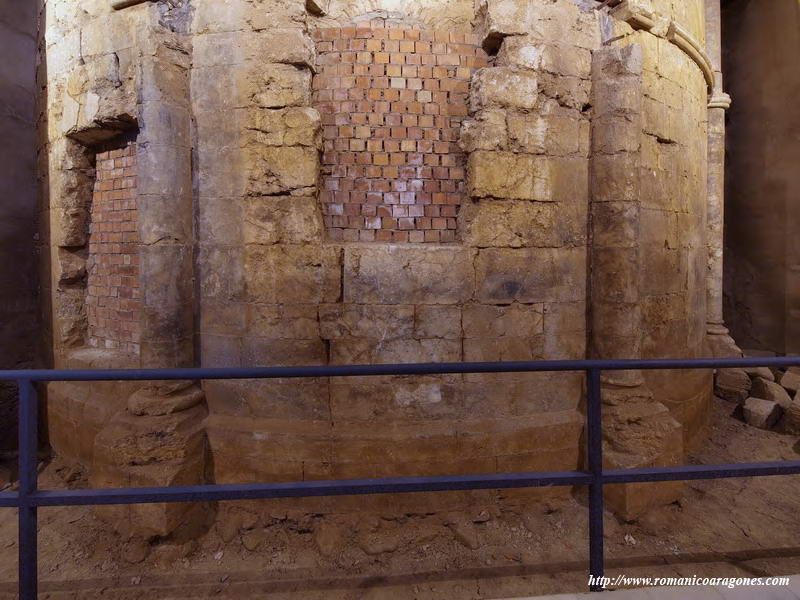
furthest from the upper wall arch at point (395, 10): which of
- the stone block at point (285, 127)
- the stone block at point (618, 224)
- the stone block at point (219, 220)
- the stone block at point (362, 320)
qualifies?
the stone block at point (362, 320)

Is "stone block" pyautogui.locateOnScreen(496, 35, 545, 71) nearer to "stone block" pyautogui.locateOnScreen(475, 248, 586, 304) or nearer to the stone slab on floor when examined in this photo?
"stone block" pyautogui.locateOnScreen(475, 248, 586, 304)

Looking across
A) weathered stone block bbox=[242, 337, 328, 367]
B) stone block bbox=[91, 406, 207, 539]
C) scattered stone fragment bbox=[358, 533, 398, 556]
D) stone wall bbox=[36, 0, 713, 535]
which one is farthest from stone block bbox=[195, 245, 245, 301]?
scattered stone fragment bbox=[358, 533, 398, 556]

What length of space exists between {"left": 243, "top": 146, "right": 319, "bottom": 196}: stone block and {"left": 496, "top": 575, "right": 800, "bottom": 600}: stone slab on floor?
2.89 meters

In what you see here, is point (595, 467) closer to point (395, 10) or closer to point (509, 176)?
point (509, 176)

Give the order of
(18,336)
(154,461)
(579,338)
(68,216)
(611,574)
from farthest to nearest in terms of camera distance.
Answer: (18,336)
(68,216)
(579,338)
(154,461)
(611,574)

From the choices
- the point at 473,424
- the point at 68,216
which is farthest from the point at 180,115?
the point at 473,424

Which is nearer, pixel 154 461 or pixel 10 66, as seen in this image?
pixel 154 461

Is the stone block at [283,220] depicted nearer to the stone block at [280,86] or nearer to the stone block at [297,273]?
the stone block at [297,273]

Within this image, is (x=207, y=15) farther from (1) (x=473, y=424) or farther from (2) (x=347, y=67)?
(1) (x=473, y=424)

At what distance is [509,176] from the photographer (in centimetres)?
344

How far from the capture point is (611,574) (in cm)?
278

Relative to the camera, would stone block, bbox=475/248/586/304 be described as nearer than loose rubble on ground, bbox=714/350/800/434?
Yes

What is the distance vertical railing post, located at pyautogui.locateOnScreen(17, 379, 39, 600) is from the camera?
1728 mm

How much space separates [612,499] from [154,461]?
3389mm
